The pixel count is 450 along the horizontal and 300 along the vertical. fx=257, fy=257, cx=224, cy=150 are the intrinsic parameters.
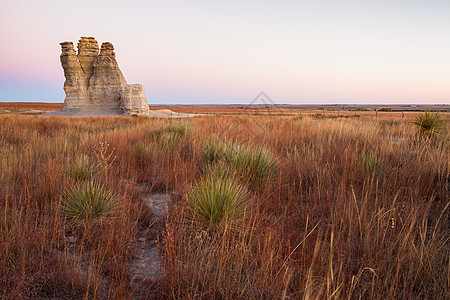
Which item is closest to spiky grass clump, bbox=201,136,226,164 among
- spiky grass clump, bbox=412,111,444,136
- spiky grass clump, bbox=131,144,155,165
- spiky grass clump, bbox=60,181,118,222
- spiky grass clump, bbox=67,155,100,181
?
spiky grass clump, bbox=131,144,155,165

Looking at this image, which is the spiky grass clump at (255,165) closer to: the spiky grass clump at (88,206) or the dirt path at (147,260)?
the dirt path at (147,260)

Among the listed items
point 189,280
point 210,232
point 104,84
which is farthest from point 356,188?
point 104,84

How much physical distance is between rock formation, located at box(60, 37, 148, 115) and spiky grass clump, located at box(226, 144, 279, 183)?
31.9 m

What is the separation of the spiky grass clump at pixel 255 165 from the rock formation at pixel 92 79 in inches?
1257

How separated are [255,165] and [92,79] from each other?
37.3 metres

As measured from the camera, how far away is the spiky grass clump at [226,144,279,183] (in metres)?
3.52

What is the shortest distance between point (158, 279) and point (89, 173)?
2348mm

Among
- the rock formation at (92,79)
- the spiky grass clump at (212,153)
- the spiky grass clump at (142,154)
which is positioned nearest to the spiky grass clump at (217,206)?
the spiky grass clump at (212,153)

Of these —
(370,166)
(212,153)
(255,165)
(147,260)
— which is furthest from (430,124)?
(147,260)

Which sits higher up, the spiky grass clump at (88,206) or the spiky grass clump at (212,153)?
the spiky grass clump at (212,153)

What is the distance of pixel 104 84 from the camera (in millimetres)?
34875

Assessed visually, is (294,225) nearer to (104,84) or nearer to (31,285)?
(31,285)

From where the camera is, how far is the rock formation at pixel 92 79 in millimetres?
34125

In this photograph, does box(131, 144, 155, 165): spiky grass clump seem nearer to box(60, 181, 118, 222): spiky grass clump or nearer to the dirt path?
the dirt path
